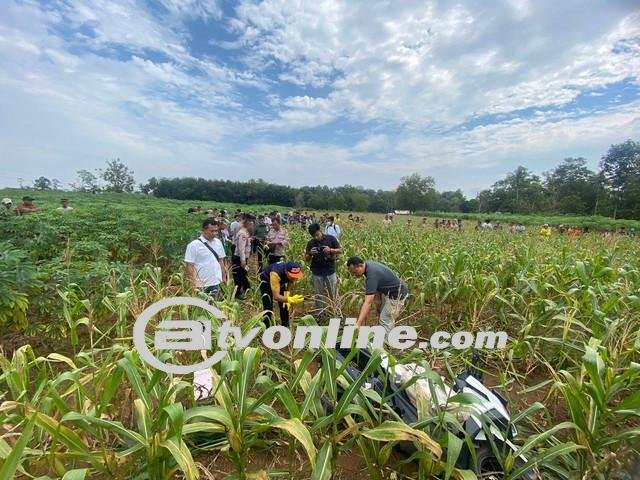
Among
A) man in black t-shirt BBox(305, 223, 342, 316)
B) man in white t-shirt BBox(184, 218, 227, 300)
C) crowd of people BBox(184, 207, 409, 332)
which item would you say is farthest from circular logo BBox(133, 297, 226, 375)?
man in black t-shirt BBox(305, 223, 342, 316)

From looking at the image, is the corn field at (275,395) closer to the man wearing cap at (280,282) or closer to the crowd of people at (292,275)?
the crowd of people at (292,275)

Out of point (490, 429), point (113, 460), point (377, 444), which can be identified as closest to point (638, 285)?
point (490, 429)

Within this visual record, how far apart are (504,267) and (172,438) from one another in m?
4.89

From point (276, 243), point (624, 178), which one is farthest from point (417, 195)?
point (276, 243)

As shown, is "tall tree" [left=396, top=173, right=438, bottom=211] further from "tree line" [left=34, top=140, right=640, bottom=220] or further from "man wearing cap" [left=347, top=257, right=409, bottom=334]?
"man wearing cap" [left=347, top=257, right=409, bottom=334]

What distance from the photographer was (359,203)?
65.1 metres

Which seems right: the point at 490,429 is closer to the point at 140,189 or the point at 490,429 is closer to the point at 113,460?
the point at 113,460

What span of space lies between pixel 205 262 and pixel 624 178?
54.5 metres

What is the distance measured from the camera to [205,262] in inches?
139

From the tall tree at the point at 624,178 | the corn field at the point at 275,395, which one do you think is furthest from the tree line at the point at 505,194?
the corn field at the point at 275,395

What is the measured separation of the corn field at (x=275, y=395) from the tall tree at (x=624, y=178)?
45.5 m

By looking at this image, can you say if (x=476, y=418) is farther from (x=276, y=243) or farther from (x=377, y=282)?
(x=276, y=243)

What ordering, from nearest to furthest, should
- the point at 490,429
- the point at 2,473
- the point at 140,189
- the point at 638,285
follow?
the point at 2,473 → the point at 490,429 → the point at 638,285 → the point at 140,189

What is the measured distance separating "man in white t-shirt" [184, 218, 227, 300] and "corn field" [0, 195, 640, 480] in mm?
612
